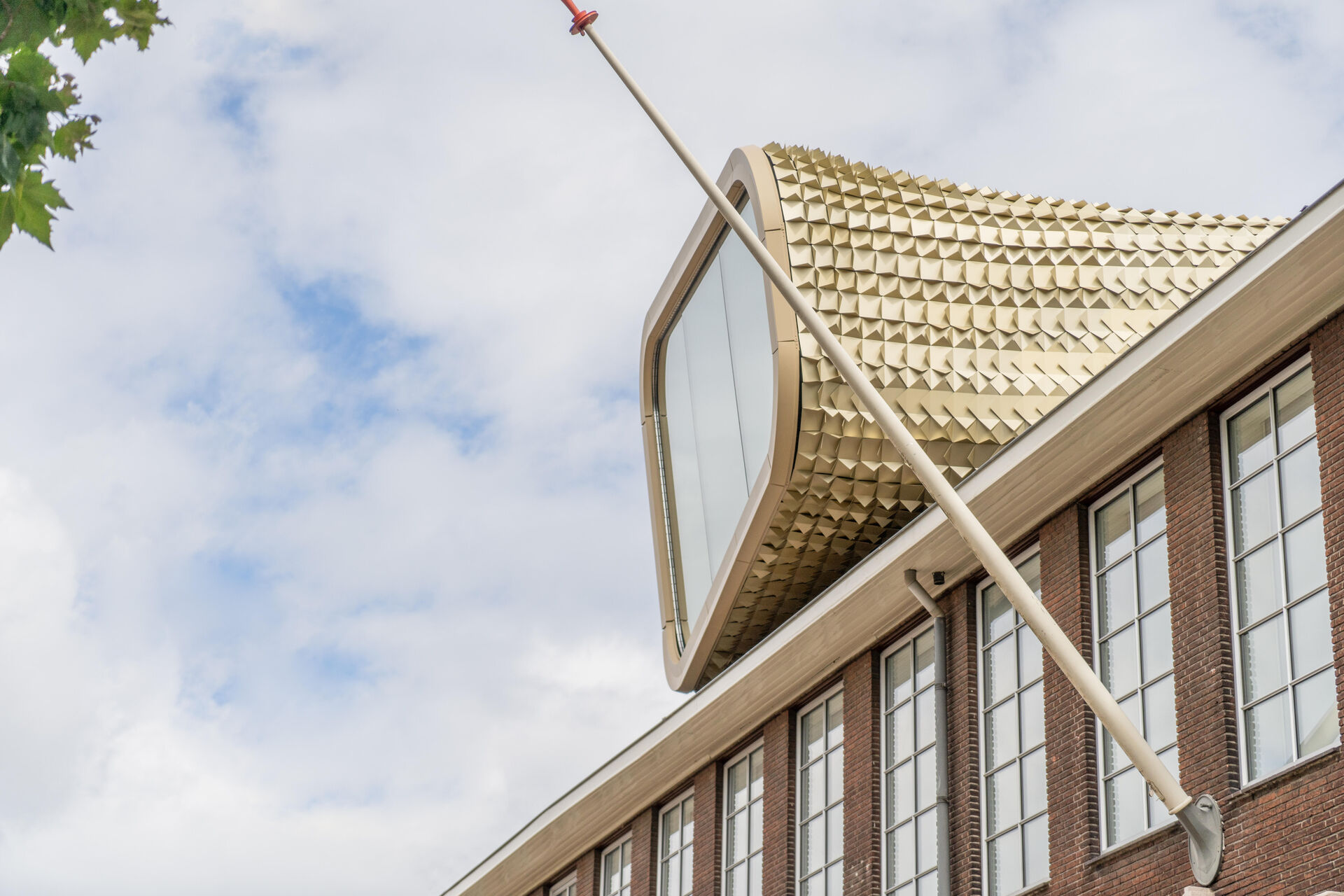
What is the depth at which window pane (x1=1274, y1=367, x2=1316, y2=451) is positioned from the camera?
1616 cm

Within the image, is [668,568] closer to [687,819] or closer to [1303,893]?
[687,819]

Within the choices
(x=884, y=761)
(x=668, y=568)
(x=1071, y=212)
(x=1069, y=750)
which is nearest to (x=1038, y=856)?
(x=1069, y=750)

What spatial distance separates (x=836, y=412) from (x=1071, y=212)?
5.76 meters

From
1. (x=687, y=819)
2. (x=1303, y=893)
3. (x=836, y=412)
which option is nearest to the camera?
(x=1303, y=893)

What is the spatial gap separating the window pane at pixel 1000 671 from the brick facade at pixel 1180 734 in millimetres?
199

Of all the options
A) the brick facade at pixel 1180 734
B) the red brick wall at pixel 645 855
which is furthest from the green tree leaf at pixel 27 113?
the red brick wall at pixel 645 855

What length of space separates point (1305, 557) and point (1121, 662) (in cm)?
278

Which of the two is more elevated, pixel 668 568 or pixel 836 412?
pixel 668 568

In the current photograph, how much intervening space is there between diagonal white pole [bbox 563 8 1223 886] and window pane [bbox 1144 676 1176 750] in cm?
175

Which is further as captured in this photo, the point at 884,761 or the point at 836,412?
the point at 836,412

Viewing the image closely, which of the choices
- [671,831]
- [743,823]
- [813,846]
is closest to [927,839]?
[813,846]

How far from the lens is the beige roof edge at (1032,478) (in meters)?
15.9

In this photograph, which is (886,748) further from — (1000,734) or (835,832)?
(1000,734)

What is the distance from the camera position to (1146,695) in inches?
685
